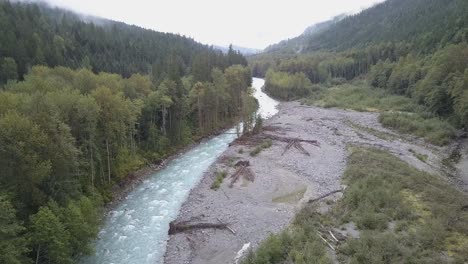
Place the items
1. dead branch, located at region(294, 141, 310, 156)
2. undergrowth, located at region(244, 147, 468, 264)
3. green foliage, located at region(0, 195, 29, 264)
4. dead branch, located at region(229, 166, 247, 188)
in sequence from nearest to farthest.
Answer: green foliage, located at region(0, 195, 29, 264), undergrowth, located at region(244, 147, 468, 264), dead branch, located at region(229, 166, 247, 188), dead branch, located at region(294, 141, 310, 156)

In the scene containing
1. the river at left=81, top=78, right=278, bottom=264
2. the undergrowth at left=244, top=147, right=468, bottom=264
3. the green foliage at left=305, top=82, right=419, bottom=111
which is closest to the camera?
the undergrowth at left=244, top=147, right=468, bottom=264

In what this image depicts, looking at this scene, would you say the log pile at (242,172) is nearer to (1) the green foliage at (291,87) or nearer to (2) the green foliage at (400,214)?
(2) the green foliage at (400,214)

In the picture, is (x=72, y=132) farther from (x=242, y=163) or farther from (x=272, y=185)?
(x=242, y=163)

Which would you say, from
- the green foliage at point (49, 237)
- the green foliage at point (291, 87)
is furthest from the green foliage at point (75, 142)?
the green foliage at point (291, 87)

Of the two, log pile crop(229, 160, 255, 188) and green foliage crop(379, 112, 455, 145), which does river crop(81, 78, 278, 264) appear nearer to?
log pile crop(229, 160, 255, 188)

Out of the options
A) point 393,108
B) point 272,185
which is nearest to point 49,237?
point 272,185

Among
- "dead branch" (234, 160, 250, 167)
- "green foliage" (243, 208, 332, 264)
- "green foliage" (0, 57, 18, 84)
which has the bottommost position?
"dead branch" (234, 160, 250, 167)

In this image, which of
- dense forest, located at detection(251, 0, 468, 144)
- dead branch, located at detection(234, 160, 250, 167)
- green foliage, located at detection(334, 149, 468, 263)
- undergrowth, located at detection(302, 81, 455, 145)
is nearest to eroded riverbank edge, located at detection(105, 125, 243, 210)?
dead branch, located at detection(234, 160, 250, 167)
